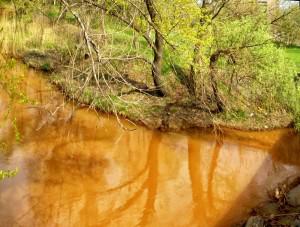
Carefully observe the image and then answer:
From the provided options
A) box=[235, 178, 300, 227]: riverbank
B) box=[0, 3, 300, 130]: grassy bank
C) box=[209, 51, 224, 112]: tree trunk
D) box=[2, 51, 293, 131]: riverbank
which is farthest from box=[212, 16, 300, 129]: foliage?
box=[235, 178, 300, 227]: riverbank

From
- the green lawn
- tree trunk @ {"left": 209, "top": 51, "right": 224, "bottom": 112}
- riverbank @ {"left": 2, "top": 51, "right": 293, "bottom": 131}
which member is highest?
the green lawn

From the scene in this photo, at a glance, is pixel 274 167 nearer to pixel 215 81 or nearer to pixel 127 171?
pixel 215 81

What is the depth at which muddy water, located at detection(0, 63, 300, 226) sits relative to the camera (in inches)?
325

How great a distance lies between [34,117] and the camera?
11.9m

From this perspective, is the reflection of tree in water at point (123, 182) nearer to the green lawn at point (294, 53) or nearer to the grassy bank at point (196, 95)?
the grassy bank at point (196, 95)

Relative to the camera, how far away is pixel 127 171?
9.89 meters

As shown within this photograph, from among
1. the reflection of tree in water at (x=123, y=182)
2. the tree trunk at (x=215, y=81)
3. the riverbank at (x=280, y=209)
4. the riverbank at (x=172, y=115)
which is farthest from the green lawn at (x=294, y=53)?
the riverbank at (x=280, y=209)

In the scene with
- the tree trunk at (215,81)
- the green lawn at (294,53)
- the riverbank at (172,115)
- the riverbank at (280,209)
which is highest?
the green lawn at (294,53)

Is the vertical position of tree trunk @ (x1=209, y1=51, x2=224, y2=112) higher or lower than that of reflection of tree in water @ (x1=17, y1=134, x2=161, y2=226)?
higher

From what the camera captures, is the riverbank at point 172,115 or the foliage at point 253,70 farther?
the riverbank at point 172,115

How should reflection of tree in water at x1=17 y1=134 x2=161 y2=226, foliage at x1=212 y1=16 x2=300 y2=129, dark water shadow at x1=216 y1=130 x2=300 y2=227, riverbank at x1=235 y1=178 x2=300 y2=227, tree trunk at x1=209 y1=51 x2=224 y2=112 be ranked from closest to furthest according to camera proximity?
riverbank at x1=235 y1=178 x2=300 y2=227
reflection of tree in water at x1=17 y1=134 x2=161 y2=226
dark water shadow at x1=216 y1=130 x2=300 y2=227
foliage at x1=212 y1=16 x2=300 y2=129
tree trunk at x1=209 y1=51 x2=224 y2=112

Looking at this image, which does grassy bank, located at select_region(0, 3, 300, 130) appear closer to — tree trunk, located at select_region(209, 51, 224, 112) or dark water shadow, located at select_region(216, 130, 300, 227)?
tree trunk, located at select_region(209, 51, 224, 112)

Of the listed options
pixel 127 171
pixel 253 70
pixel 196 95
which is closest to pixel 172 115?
pixel 196 95

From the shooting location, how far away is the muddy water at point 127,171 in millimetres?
8266
